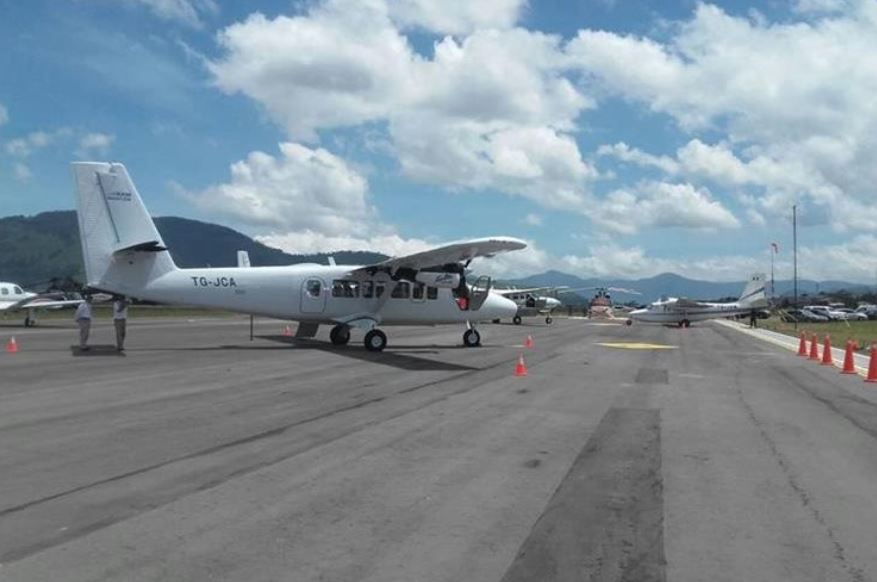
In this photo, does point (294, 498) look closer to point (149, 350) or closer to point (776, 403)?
point (776, 403)

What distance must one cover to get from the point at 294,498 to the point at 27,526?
6.42 feet

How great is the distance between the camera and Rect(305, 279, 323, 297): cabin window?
80.4 ft

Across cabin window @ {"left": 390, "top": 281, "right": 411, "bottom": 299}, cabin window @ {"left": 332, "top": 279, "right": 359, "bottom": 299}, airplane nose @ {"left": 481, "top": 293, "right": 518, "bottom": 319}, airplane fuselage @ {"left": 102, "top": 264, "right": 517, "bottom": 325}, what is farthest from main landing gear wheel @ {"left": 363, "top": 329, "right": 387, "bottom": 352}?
airplane nose @ {"left": 481, "top": 293, "right": 518, "bottom": 319}

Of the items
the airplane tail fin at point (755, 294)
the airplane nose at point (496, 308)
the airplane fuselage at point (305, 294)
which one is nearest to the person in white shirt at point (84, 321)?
the airplane fuselage at point (305, 294)

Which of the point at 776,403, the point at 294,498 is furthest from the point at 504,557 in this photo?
the point at 776,403

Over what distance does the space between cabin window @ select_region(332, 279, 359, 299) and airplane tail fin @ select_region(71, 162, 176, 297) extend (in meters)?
5.45

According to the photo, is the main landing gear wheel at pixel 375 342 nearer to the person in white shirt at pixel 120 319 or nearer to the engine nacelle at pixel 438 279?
the engine nacelle at pixel 438 279

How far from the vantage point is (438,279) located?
25406mm

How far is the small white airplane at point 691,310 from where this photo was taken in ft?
188

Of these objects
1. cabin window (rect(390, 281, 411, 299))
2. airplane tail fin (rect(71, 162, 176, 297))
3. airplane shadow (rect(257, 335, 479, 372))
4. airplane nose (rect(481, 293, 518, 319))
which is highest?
airplane tail fin (rect(71, 162, 176, 297))

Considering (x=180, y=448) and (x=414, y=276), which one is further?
(x=414, y=276)

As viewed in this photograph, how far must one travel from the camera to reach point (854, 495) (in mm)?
6832

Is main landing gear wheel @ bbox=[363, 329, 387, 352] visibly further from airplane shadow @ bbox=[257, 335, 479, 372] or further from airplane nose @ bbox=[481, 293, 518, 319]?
airplane nose @ bbox=[481, 293, 518, 319]

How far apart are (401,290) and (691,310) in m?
38.1
